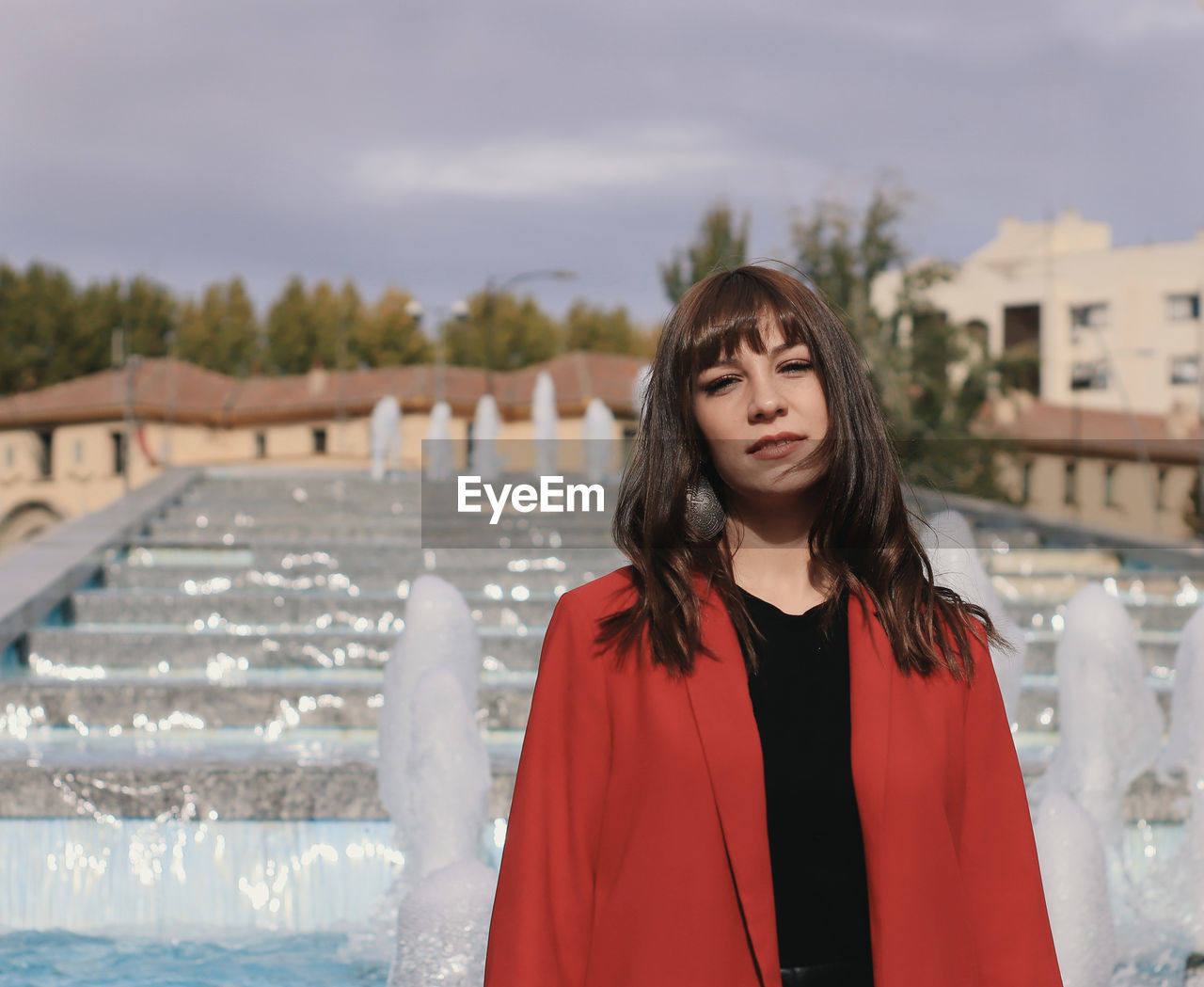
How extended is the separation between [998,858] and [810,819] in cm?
28

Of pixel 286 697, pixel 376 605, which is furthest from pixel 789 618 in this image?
pixel 376 605

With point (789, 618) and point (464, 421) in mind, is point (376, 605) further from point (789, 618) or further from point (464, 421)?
point (464, 421)

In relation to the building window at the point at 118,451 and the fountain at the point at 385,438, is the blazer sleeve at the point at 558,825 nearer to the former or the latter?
the fountain at the point at 385,438

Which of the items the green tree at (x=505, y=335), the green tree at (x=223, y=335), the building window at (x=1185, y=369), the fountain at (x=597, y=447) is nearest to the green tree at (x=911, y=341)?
the fountain at (x=597, y=447)

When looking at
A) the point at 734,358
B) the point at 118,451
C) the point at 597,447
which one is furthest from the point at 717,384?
the point at 118,451

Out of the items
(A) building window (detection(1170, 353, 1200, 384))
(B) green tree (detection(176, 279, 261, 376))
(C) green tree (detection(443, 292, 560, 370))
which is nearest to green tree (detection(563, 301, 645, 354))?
(C) green tree (detection(443, 292, 560, 370))

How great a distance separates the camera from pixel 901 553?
1745 millimetres

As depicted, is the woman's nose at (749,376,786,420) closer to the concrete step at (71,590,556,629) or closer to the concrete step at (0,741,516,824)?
the concrete step at (0,741,516,824)

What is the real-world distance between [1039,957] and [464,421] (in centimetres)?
4655

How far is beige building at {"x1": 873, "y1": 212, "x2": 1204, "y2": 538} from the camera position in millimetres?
39781

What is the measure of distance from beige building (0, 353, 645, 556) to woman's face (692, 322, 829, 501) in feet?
149

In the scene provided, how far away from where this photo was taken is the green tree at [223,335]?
210 ft

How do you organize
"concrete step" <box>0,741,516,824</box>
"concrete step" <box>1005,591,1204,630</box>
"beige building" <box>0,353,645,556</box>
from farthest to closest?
"beige building" <box>0,353,645,556</box> < "concrete step" <box>1005,591,1204,630</box> < "concrete step" <box>0,741,516,824</box>

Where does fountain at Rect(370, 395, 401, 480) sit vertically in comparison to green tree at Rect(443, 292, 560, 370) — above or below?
below
